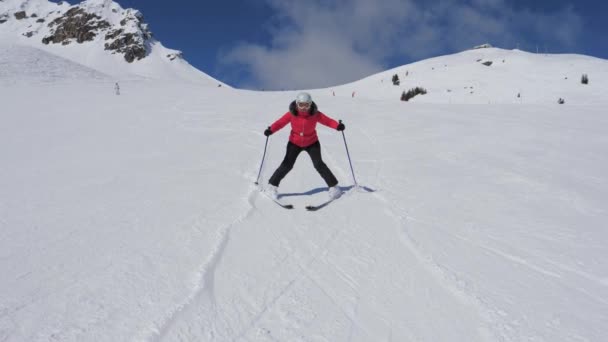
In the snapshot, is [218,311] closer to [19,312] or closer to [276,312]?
[276,312]

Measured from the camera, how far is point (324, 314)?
2.61 meters

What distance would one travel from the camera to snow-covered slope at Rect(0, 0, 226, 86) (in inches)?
4328

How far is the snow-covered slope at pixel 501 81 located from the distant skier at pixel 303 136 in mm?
21648

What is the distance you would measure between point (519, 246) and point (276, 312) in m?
2.71

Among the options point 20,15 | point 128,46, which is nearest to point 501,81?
point 128,46

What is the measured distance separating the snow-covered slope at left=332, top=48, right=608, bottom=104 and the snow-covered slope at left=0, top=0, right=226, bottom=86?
68.6 meters

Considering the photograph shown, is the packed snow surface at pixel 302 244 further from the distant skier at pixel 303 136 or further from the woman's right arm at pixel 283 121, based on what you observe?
the woman's right arm at pixel 283 121

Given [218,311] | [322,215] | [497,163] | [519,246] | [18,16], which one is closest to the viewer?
[218,311]

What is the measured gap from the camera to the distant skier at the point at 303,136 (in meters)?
5.65

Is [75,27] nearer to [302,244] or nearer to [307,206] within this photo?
[307,206]

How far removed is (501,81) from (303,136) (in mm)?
33084

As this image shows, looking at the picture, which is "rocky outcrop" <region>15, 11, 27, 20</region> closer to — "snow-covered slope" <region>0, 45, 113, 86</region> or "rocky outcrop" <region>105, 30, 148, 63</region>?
"rocky outcrop" <region>105, 30, 148, 63</region>

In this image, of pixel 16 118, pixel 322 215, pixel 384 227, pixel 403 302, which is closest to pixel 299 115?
pixel 322 215

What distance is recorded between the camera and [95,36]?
125m
